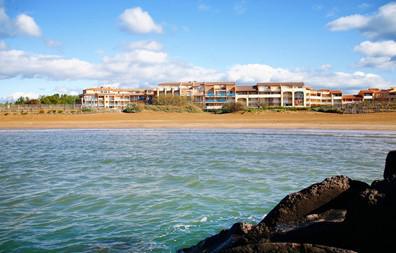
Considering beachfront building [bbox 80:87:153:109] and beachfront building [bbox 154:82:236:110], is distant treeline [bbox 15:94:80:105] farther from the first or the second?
beachfront building [bbox 154:82:236:110]

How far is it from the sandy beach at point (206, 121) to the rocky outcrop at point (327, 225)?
2937 cm

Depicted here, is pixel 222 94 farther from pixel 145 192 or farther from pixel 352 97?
pixel 145 192

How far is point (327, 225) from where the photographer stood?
4062mm

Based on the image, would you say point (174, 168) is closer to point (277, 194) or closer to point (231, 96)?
point (277, 194)

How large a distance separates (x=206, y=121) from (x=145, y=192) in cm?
3518

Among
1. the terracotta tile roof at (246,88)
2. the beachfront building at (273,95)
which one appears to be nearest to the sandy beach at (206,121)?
the beachfront building at (273,95)

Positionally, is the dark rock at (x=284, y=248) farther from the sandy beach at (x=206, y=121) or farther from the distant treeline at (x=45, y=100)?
the distant treeline at (x=45, y=100)

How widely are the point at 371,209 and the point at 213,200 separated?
568cm

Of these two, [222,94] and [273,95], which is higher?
[222,94]

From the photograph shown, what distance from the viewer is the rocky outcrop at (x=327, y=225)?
358cm

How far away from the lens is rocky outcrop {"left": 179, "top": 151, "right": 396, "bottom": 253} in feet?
11.7

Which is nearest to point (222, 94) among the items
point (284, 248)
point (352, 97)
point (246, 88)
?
point (246, 88)

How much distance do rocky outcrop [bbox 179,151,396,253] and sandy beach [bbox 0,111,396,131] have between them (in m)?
29.4

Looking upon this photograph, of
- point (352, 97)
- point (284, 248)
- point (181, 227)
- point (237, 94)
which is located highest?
point (237, 94)
